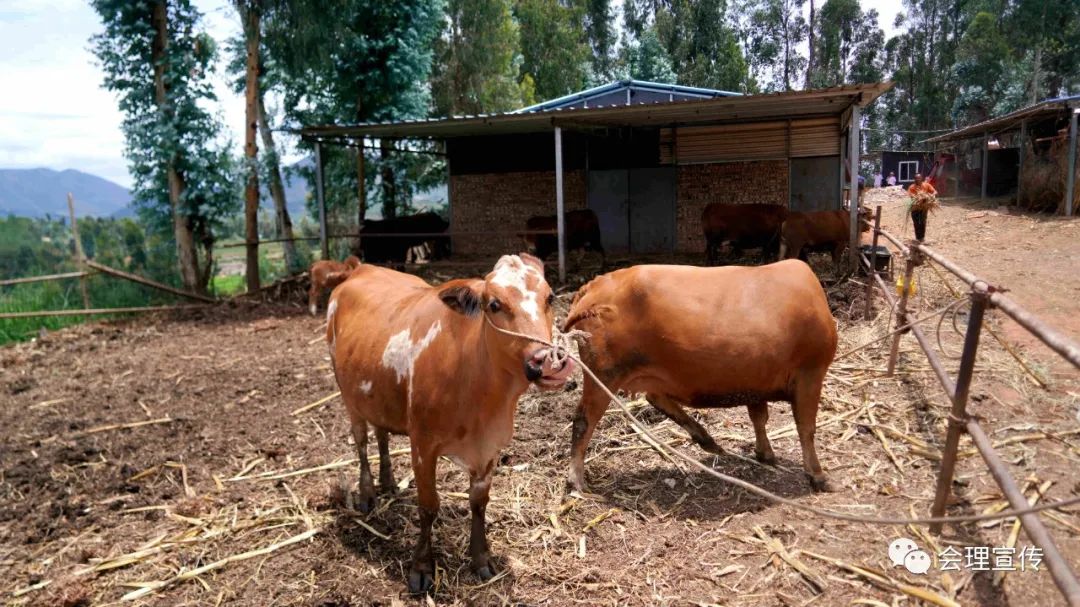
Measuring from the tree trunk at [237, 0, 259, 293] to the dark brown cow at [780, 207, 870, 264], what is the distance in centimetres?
994

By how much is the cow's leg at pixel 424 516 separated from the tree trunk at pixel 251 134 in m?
10.7

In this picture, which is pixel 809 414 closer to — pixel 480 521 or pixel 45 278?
pixel 480 521

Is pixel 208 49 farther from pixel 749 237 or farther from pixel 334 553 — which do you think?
pixel 334 553

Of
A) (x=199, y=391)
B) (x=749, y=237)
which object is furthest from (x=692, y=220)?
(x=199, y=391)

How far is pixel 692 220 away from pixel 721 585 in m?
13.4

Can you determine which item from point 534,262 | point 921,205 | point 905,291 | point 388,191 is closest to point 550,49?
point 388,191

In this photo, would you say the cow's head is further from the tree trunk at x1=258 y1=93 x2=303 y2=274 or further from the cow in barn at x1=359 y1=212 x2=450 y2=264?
the tree trunk at x1=258 y1=93 x2=303 y2=274

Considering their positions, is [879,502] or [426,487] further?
[879,502]

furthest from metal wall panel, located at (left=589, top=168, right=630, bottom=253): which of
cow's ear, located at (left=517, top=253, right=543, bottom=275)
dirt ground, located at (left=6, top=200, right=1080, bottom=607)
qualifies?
cow's ear, located at (left=517, top=253, right=543, bottom=275)

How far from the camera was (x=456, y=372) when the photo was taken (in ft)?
11.2

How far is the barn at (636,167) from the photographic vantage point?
13.8m

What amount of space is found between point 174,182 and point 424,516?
11755 millimetres

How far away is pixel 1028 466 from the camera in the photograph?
14.2ft

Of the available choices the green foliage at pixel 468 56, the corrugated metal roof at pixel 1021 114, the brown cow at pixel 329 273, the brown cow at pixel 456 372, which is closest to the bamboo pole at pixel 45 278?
the brown cow at pixel 329 273
